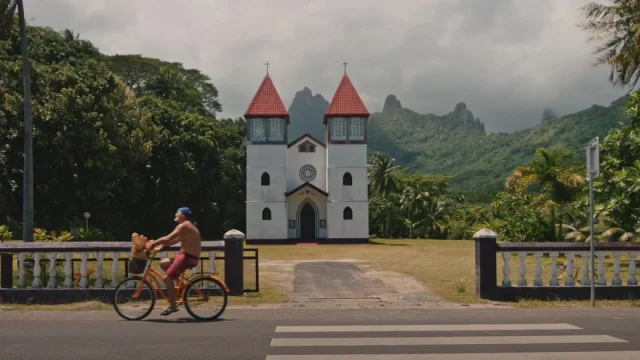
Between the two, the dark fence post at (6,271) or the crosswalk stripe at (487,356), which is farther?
the dark fence post at (6,271)

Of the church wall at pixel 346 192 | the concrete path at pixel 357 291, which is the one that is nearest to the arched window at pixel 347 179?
the church wall at pixel 346 192

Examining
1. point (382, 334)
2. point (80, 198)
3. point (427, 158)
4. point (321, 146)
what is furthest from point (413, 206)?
point (427, 158)

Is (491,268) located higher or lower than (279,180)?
lower

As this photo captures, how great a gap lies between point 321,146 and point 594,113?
101438 millimetres

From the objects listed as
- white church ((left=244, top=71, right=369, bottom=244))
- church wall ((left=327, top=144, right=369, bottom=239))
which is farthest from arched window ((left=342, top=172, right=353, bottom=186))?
church wall ((left=327, top=144, right=369, bottom=239))

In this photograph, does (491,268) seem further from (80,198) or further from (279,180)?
(279,180)

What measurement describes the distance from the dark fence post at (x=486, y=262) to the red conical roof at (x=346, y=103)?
36057mm

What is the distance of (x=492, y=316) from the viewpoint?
416 inches

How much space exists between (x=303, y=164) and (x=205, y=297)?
41.3 metres

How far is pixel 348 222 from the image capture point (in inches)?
1907

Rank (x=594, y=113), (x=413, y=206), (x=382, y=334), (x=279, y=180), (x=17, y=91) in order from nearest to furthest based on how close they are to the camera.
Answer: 1. (x=382, y=334)
2. (x=17, y=91)
3. (x=279, y=180)
4. (x=413, y=206)
5. (x=594, y=113)

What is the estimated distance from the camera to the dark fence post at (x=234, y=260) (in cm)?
1259

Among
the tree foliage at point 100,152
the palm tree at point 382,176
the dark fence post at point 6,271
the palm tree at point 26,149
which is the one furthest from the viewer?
the palm tree at point 382,176

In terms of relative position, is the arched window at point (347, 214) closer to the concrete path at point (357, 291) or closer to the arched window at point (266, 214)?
the arched window at point (266, 214)
